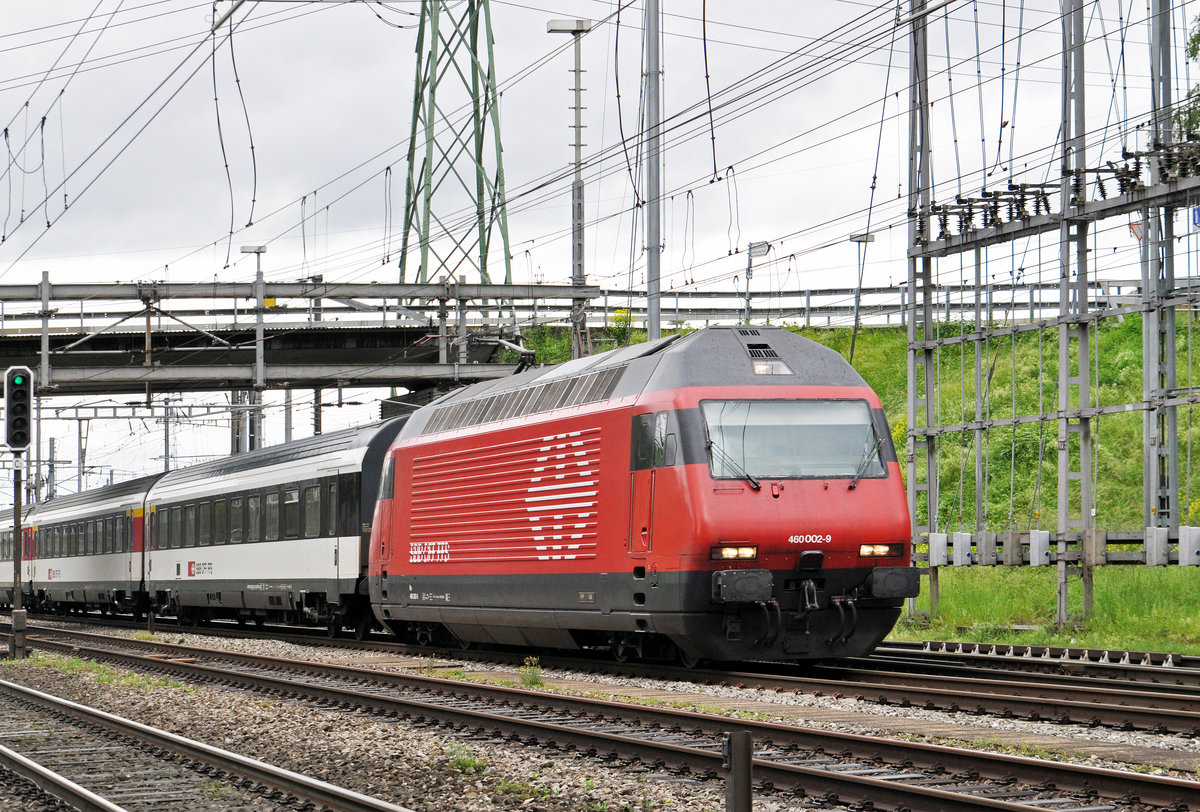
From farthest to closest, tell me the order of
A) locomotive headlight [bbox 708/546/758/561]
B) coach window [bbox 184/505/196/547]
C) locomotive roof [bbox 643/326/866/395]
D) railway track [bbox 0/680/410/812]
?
1. coach window [bbox 184/505/196/547]
2. locomotive roof [bbox 643/326/866/395]
3. locomotive headlight [bbox 708/546/758/561]
4. railway track [bbox 0/680/410/812]

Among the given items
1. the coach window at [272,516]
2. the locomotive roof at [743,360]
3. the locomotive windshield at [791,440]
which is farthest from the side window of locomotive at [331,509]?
the locomotive windshield at [791,440]

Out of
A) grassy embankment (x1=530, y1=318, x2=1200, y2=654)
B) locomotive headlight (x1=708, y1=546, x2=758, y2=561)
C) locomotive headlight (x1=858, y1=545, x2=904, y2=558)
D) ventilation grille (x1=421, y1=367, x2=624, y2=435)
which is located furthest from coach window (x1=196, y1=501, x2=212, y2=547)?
locomotive headlight (x1=858, y1=545, x2=904, y2=558)

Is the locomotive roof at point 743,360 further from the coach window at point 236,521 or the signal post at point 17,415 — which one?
the coach window at point 236,521

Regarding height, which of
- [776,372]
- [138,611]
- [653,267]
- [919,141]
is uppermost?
[919,141]

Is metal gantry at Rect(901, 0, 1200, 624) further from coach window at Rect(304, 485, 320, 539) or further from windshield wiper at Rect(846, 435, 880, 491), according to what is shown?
coach window at Rect(304, 485, 320, 539)

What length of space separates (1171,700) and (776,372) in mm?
5546

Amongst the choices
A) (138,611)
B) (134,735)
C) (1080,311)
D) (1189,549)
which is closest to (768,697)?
(134,735)

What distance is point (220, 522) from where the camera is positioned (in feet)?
101

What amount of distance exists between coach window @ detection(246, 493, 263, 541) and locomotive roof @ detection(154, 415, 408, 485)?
0.66 meters

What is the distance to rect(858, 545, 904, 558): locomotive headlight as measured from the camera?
51.4 ft

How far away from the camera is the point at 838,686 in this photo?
1449 cm

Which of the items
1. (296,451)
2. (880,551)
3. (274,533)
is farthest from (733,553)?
(274,533)

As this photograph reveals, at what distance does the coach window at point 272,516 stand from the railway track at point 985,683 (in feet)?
27.9

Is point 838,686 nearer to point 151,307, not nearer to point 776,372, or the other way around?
point 776,372
